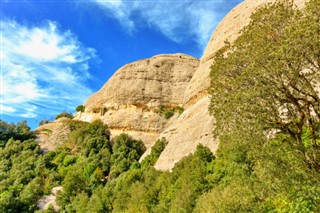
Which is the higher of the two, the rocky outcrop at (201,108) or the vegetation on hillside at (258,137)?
the rocky outcrop at (201,108)

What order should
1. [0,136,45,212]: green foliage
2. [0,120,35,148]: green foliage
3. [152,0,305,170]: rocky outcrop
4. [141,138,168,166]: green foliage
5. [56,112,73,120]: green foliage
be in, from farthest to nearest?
[56,112,73,120]: green foliage
[0,120,35,148]: green foliage
[0,136,45,212]: green foliage
[141,138,168,166]: green foliage
[152,0,305,170]: rocky outcrop

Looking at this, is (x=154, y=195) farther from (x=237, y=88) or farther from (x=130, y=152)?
(x=130, y=152)

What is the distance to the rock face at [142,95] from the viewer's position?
65.6m

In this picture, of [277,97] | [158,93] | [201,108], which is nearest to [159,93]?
[158,93]

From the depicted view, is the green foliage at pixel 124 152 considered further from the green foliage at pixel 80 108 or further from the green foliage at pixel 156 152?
the green foliage at pixel 80 108

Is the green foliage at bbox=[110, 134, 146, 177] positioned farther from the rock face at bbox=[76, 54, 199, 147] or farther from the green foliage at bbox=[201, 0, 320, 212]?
the green foliage at bbox=[201, 0, 320, 212]

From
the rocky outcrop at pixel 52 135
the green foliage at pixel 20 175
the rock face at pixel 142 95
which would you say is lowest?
the green foliage at pixel 20 175

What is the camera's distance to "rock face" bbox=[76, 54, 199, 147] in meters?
65.6

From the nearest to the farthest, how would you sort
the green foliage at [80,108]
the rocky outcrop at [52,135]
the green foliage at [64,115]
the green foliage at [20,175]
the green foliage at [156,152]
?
the green foliage at [156,152] → the green foliage at [20,175] → the rocky outcrop at [52,135] → the green foliage at [80,108] → the green foliage at [64,115]

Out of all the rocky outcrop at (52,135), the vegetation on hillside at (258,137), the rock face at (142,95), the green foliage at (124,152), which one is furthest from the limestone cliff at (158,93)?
the vegetation on hillside at (258,137)

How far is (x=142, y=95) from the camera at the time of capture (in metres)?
70.2

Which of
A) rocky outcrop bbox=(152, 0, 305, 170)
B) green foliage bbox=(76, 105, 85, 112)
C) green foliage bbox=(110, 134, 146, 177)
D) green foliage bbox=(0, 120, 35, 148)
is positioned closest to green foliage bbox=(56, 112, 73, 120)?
green foliage bbox=(76, 105, 85, 112)

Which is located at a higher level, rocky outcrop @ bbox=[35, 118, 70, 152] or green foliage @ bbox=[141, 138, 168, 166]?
rocky outcrop @ bbox=[35, 118, 70, 152]

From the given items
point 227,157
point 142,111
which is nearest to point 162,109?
point 142,111
